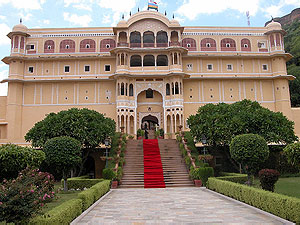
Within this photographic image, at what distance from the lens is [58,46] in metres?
32.2

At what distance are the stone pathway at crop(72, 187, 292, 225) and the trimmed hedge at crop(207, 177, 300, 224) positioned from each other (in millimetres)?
264

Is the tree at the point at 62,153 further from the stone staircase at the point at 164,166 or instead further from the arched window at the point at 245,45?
the arched window at the point at 245,45

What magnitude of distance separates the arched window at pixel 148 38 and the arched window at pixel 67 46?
808 centimetres

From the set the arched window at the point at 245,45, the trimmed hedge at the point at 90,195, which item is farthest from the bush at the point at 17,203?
the arched window at the point at 245,45

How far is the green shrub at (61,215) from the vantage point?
6.48 metres

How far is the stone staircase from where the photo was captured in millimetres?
17750

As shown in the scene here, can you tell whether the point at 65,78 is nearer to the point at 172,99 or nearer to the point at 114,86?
the point at 114,86

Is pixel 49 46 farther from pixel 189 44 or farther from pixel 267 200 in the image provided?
pixel 267 200

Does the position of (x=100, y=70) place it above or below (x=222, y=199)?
above

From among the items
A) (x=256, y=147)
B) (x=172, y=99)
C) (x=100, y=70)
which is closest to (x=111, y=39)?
(x=100, y=70)

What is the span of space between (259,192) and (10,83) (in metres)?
28.0

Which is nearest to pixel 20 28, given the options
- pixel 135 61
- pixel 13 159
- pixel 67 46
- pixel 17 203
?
pixel 67 46

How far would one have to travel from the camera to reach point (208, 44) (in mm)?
32594

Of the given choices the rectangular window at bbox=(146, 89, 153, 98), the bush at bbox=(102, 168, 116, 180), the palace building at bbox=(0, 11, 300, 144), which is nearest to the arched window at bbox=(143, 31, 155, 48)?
the palace building at bbox=(0, 11, 300, 144)
